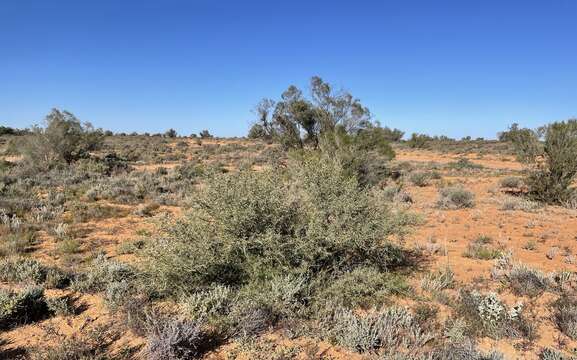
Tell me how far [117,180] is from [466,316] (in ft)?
50.5

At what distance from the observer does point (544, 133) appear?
48.2 feet

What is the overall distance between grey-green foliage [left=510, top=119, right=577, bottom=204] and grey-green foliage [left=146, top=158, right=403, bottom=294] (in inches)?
458

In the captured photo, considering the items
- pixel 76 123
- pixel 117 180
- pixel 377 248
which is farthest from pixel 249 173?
pixel 76 123

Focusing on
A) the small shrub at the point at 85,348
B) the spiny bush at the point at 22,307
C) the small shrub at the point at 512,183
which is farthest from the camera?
the small shrub at the point at 512,183

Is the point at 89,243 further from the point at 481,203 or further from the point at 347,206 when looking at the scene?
the point at 481,203

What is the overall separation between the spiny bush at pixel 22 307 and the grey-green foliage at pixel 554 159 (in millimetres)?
15884

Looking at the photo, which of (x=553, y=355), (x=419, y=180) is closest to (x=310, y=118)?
(x=419, y=180)

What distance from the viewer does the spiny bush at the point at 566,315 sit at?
446 cm

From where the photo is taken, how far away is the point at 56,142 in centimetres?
2228

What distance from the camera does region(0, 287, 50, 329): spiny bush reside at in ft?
14.5

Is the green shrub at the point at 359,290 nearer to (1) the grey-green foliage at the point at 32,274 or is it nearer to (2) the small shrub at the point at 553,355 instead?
(2) the small shrub at the point at 553,355

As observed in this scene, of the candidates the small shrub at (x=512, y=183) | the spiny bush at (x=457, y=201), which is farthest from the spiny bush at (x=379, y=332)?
the small shrub at (x=512, y=183)

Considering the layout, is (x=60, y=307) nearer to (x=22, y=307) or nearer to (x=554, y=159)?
(x=22, y=307)

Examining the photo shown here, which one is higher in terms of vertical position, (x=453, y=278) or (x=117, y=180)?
(x=117, y=180)
